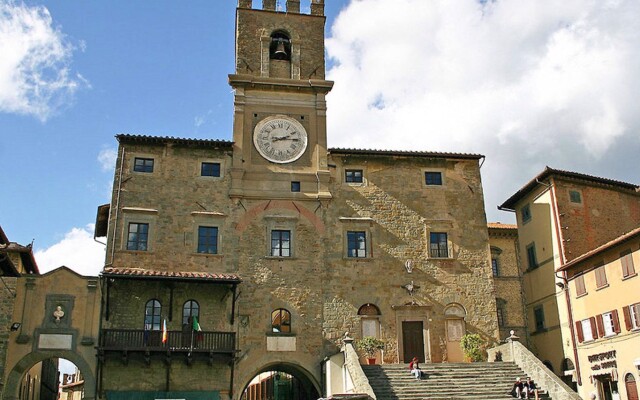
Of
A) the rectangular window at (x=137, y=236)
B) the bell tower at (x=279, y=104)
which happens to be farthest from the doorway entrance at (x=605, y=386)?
the rectangular window at (x=137, y=236)

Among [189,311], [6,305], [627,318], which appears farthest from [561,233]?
[6,305]

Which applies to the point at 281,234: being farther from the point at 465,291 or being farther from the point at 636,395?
the point at 636,395

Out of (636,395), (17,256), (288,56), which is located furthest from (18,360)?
(636,395)

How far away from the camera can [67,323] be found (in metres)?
26.2

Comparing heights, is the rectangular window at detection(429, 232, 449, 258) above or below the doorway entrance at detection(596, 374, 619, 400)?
above

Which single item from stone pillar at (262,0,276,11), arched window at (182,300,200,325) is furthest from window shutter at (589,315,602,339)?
stone pillar at (262,0,276,11)

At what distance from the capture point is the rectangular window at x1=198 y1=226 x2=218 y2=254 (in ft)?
93.8

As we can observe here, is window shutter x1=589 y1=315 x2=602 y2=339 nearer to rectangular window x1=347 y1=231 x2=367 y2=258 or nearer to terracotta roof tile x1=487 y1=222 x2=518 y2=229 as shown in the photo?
rectangular window x1=347 y1=231 x2=367 y2=258

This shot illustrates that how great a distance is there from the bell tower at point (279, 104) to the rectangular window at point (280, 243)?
1684 mm

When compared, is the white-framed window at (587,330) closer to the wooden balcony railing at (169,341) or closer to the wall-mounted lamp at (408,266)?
the wall-mounted lamp at (408,266)

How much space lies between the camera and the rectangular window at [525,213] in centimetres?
3379

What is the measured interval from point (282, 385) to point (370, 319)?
11587mm

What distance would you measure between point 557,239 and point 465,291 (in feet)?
17.5

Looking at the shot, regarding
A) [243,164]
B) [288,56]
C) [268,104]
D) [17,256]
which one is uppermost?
[288,56]
